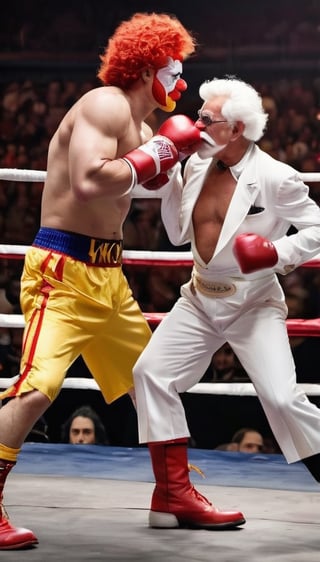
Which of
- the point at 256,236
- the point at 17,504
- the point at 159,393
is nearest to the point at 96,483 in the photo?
the point at 17,504

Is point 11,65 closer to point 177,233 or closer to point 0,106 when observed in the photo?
point 0,106

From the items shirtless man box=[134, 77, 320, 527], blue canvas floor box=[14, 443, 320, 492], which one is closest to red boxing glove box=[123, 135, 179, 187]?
shirtless man box=[134, 77, 320, 527]

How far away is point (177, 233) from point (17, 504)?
0.78 metres

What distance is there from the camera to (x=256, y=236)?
2.35 metres

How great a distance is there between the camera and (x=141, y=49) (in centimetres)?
252

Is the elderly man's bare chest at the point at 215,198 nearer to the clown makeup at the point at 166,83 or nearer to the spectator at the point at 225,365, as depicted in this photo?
Result: the clown makeup at the point at 166,83

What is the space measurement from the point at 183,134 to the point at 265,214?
265 millimetres

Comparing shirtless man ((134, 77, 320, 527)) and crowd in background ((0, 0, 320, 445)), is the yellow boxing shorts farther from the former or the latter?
crowd in background ((0, 0, 320, 445))

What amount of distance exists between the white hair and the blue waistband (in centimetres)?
41

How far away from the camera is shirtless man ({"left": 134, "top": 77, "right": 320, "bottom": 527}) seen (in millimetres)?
2455

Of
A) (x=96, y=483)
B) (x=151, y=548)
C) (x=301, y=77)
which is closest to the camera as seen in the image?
(x=151, y=548)

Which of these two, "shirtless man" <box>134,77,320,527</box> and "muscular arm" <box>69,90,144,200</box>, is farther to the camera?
"shirtless man" <box>134,77,320,527</box>

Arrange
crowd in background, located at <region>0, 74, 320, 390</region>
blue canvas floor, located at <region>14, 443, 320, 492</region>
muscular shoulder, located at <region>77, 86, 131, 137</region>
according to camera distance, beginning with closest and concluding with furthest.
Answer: muscular shoulder, located at <region>77, 86, 131, 137</region> < blue canvas floor, located at <region>14, 443, 320, 492</region> < crowd in background, located at <region>0, 74, 320, 390</region>

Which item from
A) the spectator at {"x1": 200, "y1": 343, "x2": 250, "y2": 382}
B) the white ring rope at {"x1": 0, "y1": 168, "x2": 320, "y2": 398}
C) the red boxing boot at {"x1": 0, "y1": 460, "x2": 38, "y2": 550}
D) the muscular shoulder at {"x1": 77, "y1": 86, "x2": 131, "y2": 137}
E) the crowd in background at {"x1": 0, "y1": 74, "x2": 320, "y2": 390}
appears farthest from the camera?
the crowd in background at {"x1": 0, "y1": 74, "x2": 320, "y2": 390}
